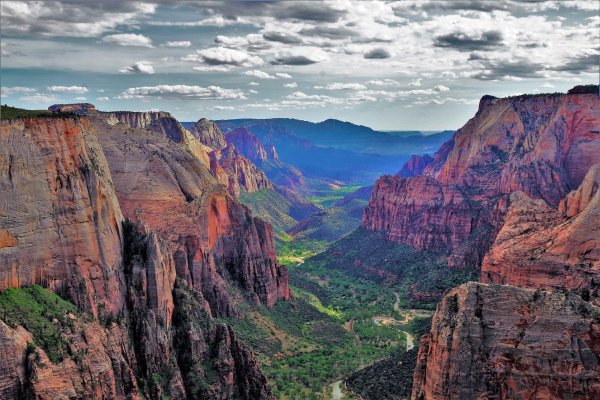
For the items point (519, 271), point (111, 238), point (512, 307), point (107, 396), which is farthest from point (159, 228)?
point (512, 307)

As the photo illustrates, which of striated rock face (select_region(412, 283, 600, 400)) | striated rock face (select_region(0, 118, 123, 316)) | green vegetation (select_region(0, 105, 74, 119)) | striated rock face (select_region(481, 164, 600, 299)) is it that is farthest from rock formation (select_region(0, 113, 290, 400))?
striated rock face (select_region(481, 164, 600, 299))

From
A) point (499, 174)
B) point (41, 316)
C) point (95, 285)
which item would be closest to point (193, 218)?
point (95, 285)

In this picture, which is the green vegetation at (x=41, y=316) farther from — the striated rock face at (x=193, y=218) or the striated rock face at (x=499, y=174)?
the striated rock face at (x=499, y=174)

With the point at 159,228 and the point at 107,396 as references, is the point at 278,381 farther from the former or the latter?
the point at 107,396

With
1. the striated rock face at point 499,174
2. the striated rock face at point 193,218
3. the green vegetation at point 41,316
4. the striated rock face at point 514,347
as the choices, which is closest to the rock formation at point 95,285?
the green vegetation at point 41,316

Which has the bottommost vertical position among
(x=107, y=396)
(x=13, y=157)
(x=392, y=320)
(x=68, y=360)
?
(x=392, y=320)

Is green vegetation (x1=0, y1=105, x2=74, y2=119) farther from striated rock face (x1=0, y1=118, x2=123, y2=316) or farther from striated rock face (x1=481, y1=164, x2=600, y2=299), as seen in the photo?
striated rock face (x1=481, y1=164, x2=600, y2=299)
